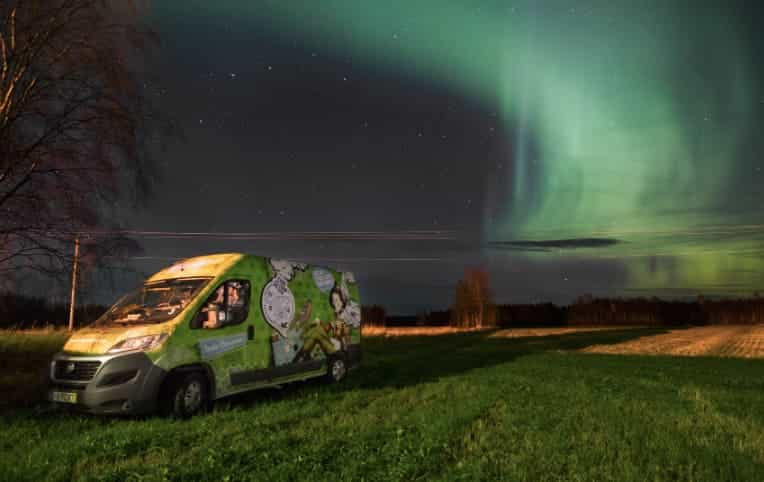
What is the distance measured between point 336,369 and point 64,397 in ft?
22.8

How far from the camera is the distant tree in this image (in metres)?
86.8

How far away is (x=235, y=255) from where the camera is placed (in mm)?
11164

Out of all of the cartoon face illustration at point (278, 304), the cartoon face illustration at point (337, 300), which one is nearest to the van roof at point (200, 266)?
the cartoon face illustration at point (278, 304)

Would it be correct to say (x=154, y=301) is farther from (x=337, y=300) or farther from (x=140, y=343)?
(x=337, y=300)

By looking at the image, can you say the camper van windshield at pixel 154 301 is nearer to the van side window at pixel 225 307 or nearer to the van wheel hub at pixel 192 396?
the van side window at pixel 225 307

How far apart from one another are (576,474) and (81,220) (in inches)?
478

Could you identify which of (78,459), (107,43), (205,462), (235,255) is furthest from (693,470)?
(107,43)

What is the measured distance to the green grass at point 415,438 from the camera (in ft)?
19.2

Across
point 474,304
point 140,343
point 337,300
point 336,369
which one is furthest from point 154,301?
point 474,304

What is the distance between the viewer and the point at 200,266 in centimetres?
1094

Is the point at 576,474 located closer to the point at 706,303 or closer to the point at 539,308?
the point at 539,308

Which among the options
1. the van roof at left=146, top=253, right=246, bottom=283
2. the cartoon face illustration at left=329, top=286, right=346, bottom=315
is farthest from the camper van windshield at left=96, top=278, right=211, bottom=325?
the cartoon face illustration at left=329, top=286, right=346, bottom=315

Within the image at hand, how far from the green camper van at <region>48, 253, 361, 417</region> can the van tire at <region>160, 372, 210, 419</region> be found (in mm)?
18

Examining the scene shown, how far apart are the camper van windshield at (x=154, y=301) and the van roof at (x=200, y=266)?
15 cm
